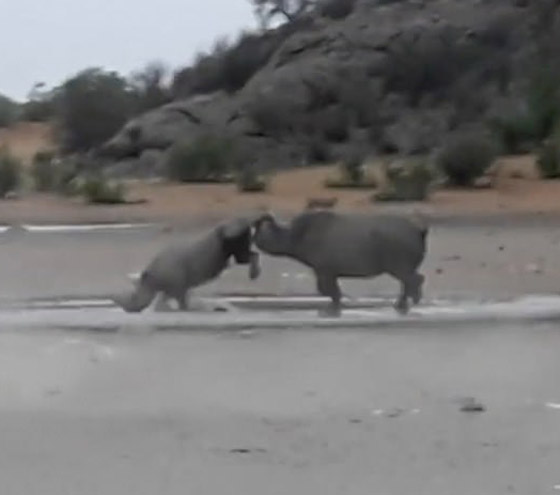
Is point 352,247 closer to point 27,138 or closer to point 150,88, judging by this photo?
point 150,88

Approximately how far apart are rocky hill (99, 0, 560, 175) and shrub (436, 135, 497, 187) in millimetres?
8960

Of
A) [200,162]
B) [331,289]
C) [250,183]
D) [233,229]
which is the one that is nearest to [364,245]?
[331,289]

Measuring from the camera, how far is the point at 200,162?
36.3 m

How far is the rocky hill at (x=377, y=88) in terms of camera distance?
44688mm

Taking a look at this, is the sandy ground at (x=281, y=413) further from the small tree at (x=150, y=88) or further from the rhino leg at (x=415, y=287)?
the small tree at (x=150, y=88)

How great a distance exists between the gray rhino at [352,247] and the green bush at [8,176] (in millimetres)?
21232

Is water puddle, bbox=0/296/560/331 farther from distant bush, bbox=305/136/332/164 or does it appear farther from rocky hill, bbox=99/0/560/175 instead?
distant bush, bbox=305/136/332/164

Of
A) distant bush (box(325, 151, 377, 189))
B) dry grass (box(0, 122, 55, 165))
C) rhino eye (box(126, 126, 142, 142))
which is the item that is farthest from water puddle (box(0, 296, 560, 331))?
dry grass (box(0, 122, 55, 165))

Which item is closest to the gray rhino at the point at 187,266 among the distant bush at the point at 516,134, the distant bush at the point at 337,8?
the distant bush at the point at 516,134

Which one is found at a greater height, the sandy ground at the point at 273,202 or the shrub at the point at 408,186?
the shrub at the point at 408,186

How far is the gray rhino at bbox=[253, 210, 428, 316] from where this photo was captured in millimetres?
13359

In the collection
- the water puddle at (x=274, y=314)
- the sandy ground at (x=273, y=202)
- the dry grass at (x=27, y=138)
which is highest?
the water puddle at (x=274, y=314)

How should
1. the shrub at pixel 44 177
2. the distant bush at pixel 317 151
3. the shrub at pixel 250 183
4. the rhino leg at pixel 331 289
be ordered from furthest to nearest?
the distant bush at pixel 317 151
the shrub at pixel 44 177
the shrub at pixel 250 183
the rhino leg at pixel 331 289

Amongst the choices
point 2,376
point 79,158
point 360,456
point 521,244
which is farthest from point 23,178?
point 360,456
